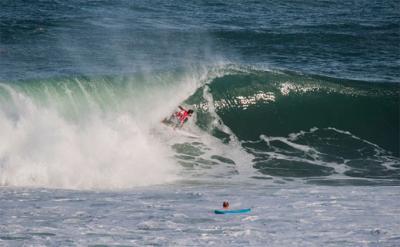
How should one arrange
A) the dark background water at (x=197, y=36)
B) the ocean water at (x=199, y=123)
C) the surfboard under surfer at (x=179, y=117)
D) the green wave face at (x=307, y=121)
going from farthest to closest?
the dark background water at (x=197, y=36), the surfboard under surfer at (x=179, y=117), the green wave face at (x=307, y=121), the ocean water at (x=199, y=123)

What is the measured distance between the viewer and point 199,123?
23609mm

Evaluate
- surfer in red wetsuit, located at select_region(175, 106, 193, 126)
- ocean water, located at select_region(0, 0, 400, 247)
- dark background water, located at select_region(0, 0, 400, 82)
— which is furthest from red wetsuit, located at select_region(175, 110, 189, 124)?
dark background water, located at select_region(0, 0, 400, 82)

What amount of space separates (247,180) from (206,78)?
6.85m

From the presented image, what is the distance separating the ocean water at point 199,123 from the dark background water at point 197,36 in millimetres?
87

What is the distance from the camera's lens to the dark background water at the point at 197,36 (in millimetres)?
28047

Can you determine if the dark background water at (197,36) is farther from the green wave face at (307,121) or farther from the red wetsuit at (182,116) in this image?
the red wetsuit at (182,116)

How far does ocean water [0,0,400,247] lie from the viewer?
14.5m

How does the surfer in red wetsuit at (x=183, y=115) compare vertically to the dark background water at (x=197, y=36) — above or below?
below

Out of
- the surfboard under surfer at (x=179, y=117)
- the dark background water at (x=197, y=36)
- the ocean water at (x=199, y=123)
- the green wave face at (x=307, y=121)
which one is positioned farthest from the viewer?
the dark background water at (x=197, y=36)

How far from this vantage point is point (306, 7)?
3703 centimetres

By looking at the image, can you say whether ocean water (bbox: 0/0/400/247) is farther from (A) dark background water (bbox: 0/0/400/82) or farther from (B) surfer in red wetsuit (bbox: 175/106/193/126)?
(B) surfer in red wetsuit (bbox: 175/106/193/126)

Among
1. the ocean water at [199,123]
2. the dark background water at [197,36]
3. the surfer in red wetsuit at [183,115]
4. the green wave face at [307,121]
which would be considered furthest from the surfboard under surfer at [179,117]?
the dark background water at [197,36]

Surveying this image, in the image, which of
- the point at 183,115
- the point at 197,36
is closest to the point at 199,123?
the point at 183,115

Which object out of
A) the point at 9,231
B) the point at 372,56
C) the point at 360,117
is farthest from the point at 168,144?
the point at 372,56
